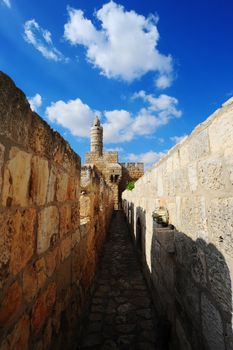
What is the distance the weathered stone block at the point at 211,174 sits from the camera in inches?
50.1

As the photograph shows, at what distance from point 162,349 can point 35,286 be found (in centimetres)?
166

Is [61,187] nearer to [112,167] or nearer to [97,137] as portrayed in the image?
[112,167]

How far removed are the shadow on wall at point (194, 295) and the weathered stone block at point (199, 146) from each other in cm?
62

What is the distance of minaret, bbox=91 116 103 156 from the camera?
2633cm

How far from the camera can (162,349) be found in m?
2.16

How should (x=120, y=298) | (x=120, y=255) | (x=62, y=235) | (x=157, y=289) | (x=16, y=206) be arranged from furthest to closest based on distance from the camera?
(x=120, y=255)
(x=120, y=298)
(x=157, y=289)
(x=62, y=235)
(x=16, y=206)

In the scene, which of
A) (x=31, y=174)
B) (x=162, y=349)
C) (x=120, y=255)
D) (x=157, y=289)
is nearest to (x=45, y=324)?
(x=31, y=174)

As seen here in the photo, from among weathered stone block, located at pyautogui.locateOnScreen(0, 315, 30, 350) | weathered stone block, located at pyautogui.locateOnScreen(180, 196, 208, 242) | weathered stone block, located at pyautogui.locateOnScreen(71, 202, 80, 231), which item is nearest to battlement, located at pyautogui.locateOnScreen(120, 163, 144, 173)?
weathered stone block, located at pyautogui.locateOnScreen(71, 202, 80, 231)

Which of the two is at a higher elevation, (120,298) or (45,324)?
(45,324)

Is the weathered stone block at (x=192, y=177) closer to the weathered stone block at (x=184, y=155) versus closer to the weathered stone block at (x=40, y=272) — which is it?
the weathered stone block at (x=184, y=155)

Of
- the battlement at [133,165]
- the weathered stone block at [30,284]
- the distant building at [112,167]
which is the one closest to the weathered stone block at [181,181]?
the weathered stone block at [30,284]

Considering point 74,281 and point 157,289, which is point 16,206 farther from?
point 157,289

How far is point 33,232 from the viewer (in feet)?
4.41

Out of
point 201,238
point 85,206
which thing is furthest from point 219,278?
point 85,206
